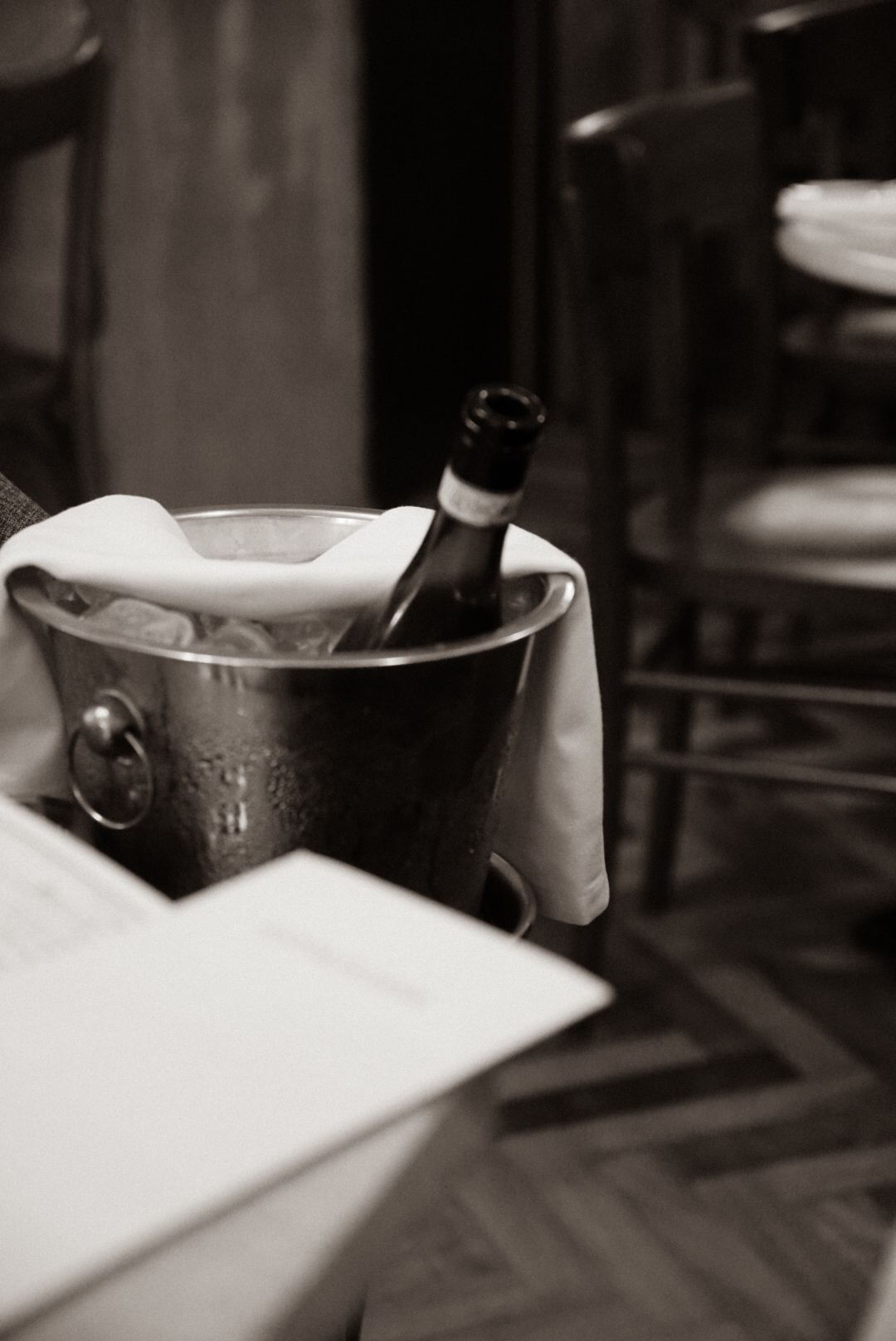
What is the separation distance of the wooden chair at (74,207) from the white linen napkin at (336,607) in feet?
3.87

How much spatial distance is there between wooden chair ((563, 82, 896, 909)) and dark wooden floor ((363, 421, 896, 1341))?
235 mm

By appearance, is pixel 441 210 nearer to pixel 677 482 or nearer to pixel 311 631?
pixel 677 482

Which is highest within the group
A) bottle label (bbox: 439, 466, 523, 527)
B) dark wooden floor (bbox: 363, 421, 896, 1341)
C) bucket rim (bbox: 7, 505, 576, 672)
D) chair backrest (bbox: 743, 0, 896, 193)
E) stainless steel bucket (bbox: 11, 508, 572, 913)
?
chair backrest (bbox: 743, 0, 896, 193)

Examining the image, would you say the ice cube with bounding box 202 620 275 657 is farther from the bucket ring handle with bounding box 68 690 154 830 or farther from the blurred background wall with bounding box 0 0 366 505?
the blurred background wall with bounding box 0 0 366 505

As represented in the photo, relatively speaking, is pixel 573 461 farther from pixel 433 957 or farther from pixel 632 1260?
pixel 433 957

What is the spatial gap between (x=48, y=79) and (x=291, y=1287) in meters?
1.58

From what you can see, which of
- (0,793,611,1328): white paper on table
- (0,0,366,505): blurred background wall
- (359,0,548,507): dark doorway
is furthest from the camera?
(359,0,548,507): dark doorway

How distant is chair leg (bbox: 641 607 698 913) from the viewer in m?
1.59

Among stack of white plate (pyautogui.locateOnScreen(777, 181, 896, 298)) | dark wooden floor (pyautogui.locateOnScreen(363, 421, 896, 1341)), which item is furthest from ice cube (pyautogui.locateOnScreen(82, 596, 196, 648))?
stack of white plate (pyautogui.locateOnScreen(777, 181, 896, 298))

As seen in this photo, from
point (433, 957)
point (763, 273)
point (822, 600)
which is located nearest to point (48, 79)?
point (763, 273)

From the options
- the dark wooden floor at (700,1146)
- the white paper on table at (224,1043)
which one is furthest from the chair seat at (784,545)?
the white paper on table at (224,1043)

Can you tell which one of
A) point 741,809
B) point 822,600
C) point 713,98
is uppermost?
point 713,98

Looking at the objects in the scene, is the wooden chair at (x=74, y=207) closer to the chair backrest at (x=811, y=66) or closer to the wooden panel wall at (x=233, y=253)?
the chair backrest at (x=811, y=66)

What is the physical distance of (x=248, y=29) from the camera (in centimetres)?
258
